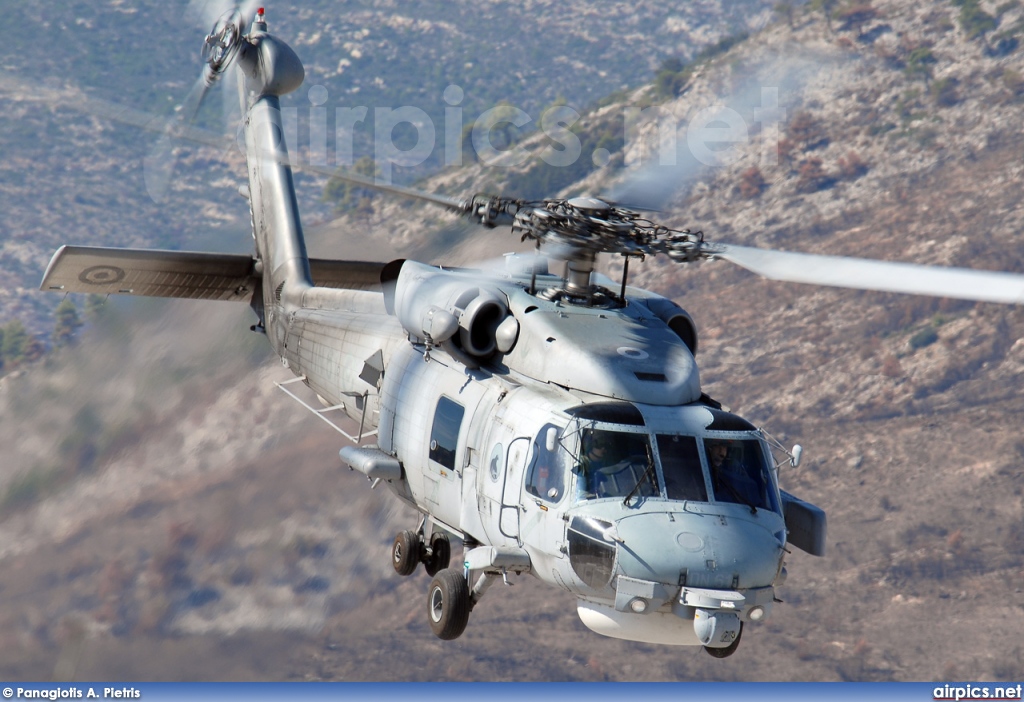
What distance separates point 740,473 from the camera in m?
14.1

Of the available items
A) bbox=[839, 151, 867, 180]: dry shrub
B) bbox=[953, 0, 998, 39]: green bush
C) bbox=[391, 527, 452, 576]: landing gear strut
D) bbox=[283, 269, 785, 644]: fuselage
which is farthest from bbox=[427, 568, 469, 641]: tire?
bbox=[953, 0, 998, 39]: green bush

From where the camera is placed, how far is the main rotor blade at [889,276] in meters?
12.0

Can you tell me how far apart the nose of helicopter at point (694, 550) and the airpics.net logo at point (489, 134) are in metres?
31.0

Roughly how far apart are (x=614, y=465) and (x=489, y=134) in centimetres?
8871

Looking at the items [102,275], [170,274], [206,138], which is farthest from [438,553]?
[102,275]

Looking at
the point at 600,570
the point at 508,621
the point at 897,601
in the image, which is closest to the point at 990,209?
the point at 897,601

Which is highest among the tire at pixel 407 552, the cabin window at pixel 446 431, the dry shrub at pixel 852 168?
the cabin window at pixel 446 431

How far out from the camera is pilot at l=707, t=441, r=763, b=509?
45.4ft

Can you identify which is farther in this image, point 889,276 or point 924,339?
point 924,339

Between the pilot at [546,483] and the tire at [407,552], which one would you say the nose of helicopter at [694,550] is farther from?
the tire at [407,552]

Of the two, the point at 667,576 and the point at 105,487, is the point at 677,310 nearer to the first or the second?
the point at 667,576

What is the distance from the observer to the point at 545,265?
17.3 meters

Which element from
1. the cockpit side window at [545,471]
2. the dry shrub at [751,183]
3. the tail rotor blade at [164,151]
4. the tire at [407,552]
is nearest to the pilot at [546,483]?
the cockpit side window at [545,471]

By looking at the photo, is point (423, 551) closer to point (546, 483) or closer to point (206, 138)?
point (546, 483)
